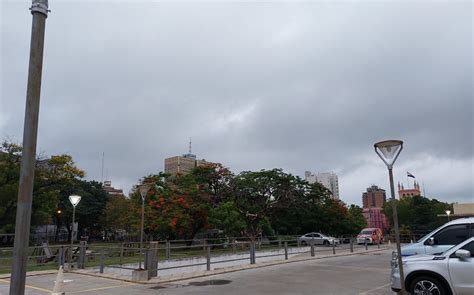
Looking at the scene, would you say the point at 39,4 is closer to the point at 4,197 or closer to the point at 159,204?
the point at 159,204

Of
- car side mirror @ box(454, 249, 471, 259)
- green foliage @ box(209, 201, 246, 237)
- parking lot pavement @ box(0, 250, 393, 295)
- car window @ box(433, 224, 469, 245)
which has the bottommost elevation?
parking lot pavement @ box(0, 250, 393, 295)

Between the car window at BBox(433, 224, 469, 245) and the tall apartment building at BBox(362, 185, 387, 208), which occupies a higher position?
the tall apartment building at BBox(362, 185, 387, 208)

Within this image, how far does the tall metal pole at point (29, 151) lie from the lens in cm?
422

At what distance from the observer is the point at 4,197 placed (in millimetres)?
31016

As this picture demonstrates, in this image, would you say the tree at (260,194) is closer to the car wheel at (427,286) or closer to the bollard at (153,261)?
the bollard at (153,261)

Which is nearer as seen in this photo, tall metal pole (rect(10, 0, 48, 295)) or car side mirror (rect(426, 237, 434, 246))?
tall metal pole (rect(10, 0, 48, 295))

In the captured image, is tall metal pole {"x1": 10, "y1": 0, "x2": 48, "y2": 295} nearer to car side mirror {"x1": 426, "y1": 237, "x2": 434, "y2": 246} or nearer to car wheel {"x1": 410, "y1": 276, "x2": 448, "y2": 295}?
car wheel {"x1": 410, "y1": 276, "x2": 448, "y2": 295}

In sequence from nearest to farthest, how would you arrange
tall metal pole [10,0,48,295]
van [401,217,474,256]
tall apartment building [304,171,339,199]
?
tall metal pole [10,0,48,295]
van [401,217,474,256]
tall apartment building [304,171,339,199]

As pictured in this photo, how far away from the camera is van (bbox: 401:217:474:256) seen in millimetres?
11051

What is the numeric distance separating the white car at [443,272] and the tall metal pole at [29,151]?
24.0 feet

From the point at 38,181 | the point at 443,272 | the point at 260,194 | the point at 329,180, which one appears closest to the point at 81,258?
the point at 443,272

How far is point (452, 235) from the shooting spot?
37.1 ft

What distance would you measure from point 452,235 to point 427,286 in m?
3.66

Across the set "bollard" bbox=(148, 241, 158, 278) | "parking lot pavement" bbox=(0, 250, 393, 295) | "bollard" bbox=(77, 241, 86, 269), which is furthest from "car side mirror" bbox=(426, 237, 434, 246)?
"bollard" bbox=(77, 241, 86, 269)
